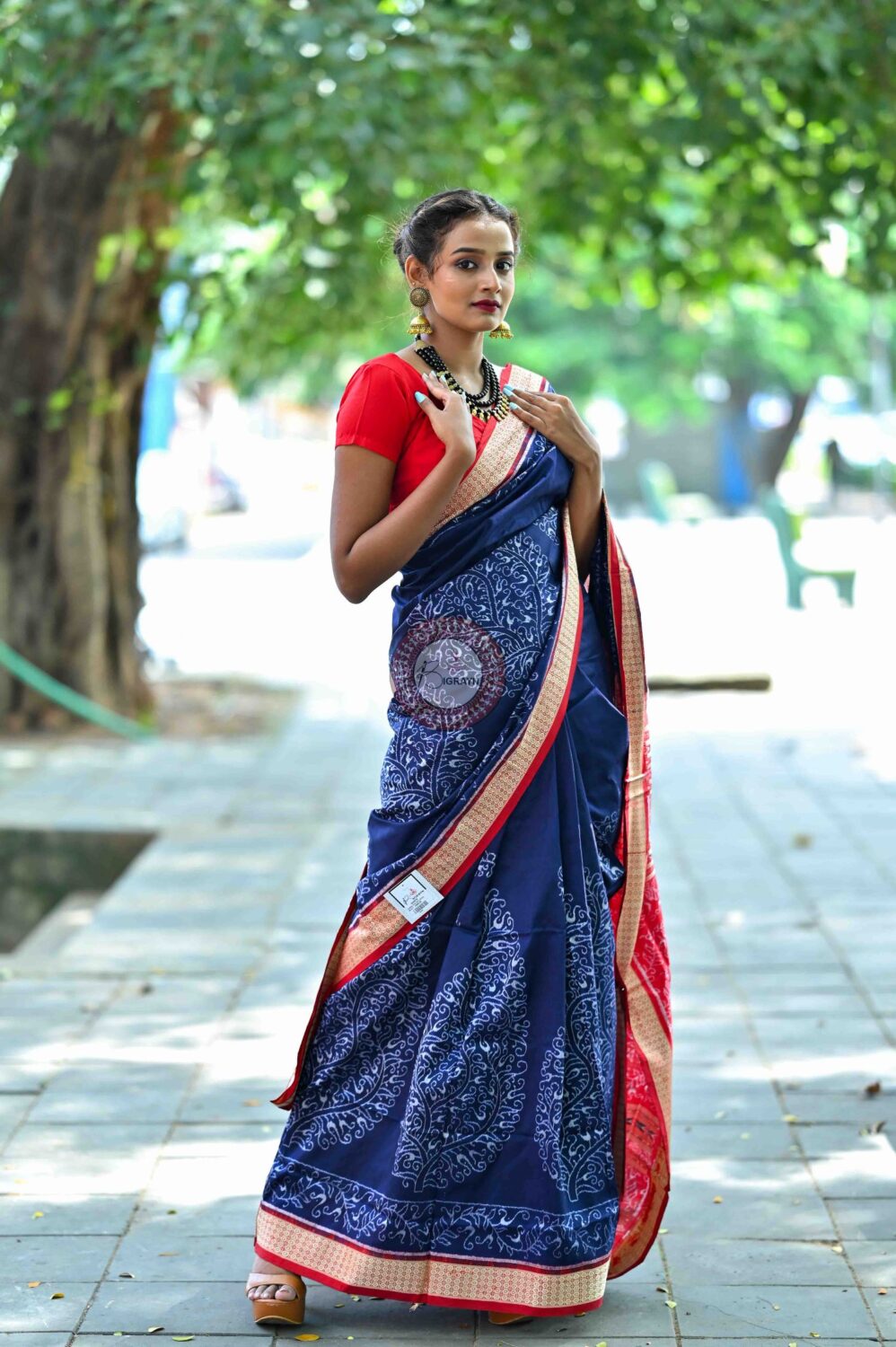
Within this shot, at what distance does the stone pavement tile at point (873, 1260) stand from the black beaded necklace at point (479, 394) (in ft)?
5.58

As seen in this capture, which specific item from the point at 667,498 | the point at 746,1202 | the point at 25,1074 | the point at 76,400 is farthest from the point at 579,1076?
the point at 667,498

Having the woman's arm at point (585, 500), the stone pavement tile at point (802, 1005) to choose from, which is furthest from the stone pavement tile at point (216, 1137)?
the woman's arm at point (585, 500)

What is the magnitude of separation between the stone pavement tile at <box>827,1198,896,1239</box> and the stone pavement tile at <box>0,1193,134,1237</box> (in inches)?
56.0

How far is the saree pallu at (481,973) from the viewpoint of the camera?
3.03 meters

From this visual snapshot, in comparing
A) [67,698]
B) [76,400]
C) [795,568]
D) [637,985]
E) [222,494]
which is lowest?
[67,698]

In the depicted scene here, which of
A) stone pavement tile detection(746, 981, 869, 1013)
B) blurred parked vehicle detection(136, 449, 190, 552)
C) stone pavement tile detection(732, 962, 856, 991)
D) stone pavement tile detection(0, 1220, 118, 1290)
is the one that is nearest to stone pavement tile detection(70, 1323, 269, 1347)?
stone pavement tile detection(0, 1220, 118, 1290)

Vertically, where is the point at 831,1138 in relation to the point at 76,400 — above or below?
below

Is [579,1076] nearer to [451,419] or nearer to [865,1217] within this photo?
[865,1217]

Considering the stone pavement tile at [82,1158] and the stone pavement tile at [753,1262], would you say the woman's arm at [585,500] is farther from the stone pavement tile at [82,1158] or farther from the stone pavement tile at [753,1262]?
the stone pavement tile at [82,1158]

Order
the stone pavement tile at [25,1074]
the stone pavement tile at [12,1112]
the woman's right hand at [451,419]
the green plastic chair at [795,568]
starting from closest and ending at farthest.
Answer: the woman's right hand at [451,419], the stone pavement tile at [12,1112], the stone pavement tile at [25,1074], the green plastic chair at [795,568]

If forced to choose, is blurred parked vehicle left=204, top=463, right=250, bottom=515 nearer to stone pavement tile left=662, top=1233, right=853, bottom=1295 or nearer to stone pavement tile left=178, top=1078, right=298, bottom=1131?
stone pavement tile left=178, top=1078, right=298, bottom=1131

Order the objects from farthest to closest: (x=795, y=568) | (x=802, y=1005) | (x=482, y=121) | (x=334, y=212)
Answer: (x=795, y=568) → (x=334, y=212) → (x=482, y=121) → (x=802, y=1005)

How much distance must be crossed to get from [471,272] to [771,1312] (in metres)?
1.88

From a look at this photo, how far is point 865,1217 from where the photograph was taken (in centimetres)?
365
